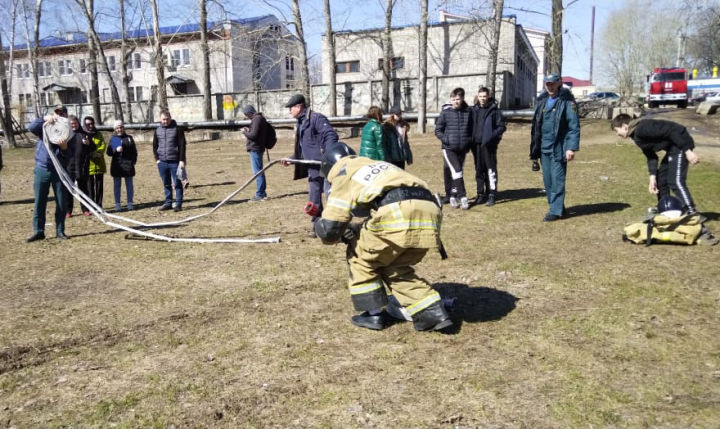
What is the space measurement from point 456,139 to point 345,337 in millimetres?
5880

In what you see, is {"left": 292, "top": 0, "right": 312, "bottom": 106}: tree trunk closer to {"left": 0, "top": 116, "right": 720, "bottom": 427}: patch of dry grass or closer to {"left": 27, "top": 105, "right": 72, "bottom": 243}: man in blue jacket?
{"left": 27, "top": 105, "right": 72, "bottom": 243}: man in blue jacket

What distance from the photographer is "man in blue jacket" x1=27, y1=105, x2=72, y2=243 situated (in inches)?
326

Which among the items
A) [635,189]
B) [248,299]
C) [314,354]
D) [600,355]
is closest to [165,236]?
[248,299]

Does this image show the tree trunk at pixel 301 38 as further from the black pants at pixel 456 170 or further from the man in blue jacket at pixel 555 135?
the man in blue jacket at pixel 555 135

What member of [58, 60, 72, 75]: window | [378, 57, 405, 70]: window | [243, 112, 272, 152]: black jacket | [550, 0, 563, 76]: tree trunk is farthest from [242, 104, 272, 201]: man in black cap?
[58, 60, 72, 75]: window

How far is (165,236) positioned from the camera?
8.50 metres

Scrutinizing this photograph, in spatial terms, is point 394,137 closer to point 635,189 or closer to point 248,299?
point 248,299

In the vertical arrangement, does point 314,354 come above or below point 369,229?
below

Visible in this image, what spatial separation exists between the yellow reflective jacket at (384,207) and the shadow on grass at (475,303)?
0.95m

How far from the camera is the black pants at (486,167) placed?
9.77 meters

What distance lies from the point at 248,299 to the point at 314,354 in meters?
1.58

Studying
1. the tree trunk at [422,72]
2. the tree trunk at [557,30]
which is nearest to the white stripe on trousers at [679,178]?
the tree trunk at [557,30]

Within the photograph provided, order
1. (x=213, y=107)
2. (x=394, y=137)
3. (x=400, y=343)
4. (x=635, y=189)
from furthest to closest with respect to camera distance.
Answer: (x=213, y=107)
(x=635, y=189)
(x=394, y=137)
(x=400, y=343)

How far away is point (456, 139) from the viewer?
966 centimetres
